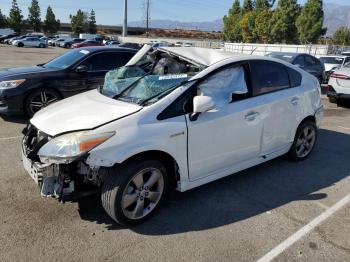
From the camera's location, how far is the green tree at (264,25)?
5446 cm

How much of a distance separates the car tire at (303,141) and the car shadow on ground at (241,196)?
0.43ft

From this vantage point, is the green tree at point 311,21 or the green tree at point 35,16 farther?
the green tree at point 35,16

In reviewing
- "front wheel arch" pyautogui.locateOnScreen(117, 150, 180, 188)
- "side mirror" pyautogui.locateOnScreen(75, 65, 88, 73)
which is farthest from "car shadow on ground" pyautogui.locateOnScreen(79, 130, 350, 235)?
"side mirror" pyautogui.locateOnScreen(75, 65, 88, 73)

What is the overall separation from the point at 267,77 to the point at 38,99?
15.6 ft

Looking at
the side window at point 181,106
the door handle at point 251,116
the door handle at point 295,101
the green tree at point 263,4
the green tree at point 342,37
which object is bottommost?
the door handle at point 251,116

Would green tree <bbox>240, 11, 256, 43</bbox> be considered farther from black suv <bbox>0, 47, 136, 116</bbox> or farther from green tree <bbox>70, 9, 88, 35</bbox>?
black suv <bbox>0, 47, 136, 116</bbox>

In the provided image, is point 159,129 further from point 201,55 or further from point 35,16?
point 35,16

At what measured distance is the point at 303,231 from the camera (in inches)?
153

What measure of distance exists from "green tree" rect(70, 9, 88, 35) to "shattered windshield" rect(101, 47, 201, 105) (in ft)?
333

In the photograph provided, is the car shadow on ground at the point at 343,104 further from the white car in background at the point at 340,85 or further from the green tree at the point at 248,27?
the green tree at the point at 248,27

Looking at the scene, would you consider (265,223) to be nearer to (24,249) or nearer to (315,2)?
(24,249)

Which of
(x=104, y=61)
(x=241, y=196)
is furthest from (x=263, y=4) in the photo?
(x=241, y=196)

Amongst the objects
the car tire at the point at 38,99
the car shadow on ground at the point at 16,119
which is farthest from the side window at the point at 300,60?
the car shadow on ground at the point at 16,119

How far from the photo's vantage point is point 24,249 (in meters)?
3.37
